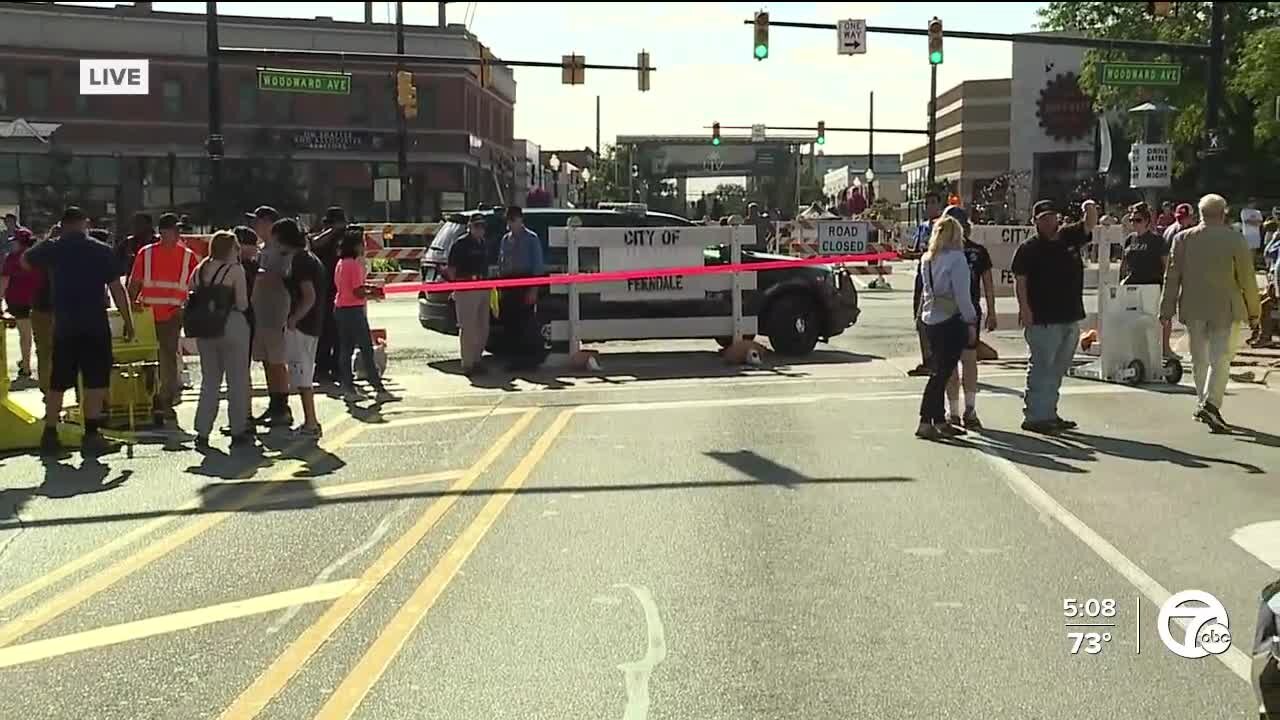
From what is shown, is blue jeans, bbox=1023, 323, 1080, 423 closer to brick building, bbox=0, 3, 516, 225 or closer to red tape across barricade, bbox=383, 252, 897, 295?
red tape across barricade, bbox=383, 252, 897, 295

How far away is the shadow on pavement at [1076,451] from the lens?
9961 mm

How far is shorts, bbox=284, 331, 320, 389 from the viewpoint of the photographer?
469 inches

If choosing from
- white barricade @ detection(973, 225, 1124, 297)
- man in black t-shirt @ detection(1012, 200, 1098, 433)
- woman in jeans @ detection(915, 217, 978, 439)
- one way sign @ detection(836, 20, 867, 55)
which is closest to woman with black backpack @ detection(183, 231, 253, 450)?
woman in jeans @ detection(915, 217, 978, 439)

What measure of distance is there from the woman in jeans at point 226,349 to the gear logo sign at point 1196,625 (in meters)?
7.52

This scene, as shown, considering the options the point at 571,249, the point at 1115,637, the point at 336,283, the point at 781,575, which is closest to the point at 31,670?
the point at 781,575

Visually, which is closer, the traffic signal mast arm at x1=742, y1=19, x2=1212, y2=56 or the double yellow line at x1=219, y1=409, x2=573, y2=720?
the double yellow line at x1=219, y1=409, x2=573, y2=720

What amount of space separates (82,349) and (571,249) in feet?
22.3

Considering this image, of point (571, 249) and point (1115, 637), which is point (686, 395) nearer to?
point (571, 249)

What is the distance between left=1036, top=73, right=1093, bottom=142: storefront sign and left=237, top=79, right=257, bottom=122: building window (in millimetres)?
55221

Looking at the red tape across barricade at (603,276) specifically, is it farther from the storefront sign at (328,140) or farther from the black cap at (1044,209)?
the storefront sign at (328,140)

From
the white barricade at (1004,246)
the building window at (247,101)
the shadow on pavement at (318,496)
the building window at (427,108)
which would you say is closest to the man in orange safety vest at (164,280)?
the shadow on pavement at (318,496)

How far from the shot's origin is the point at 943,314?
10906mm

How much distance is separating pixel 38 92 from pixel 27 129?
3.04m

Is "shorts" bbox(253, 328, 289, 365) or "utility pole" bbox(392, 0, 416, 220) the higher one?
"utility pole" bbox(392, 0, 416, 220)
